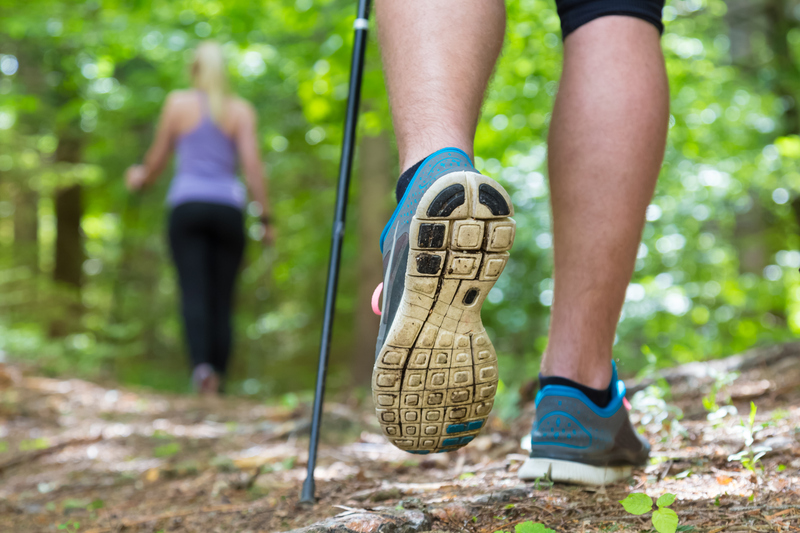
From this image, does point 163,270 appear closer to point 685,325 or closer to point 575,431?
point 685,325

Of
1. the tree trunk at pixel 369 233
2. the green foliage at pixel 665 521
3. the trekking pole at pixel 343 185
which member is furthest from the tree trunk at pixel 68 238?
the green foliage at pixel 665 521

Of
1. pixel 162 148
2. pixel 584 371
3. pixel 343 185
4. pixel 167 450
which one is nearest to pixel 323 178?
pixel 162 148

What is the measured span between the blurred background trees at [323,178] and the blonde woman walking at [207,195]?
0.61 meters

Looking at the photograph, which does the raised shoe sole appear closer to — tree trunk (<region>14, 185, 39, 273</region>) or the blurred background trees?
the blurred background trees

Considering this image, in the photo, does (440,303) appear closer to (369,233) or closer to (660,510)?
(660,510)

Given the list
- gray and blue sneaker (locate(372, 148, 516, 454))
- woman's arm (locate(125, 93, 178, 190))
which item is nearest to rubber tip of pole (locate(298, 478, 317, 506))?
gray and blue sneaker (locate(372, 148, 516, 454))

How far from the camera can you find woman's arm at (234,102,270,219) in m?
4.31

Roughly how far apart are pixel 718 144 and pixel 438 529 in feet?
18.5

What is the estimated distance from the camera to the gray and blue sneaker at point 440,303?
1.04 meters

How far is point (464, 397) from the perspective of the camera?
109cm

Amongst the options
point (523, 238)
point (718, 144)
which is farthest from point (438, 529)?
point (718, 144)

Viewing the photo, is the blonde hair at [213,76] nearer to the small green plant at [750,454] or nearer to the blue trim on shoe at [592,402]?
the blue trim on shoe at [592,402]

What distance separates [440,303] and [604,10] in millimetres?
761

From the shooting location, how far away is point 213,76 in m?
4.29
